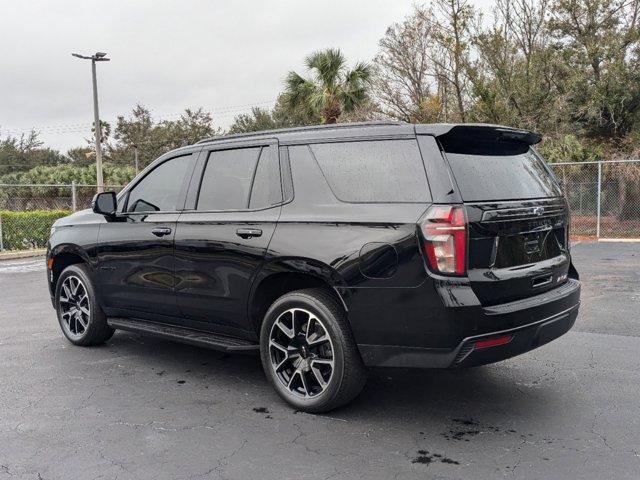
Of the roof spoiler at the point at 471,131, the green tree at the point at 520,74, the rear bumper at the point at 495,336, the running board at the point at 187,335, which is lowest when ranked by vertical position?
the running board at the point at 187,335

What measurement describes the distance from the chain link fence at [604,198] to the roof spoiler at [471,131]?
43.8 ft

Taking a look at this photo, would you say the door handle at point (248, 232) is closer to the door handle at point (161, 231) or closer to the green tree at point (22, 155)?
the door handle at point (161, 231)

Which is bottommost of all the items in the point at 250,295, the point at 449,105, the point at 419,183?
the point at 250,295

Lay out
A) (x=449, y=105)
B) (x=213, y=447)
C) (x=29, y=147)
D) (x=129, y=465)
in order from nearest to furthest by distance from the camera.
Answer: (x=129, y=465), (x=213, y=447), (x=449, y=105), (x=29, y=147)

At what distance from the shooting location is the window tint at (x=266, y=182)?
168 inches

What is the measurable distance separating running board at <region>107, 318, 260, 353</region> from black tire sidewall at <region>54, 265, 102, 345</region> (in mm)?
245

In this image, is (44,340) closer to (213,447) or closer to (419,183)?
(213,447)

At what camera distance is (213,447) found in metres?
3.51

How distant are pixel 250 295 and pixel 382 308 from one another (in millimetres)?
1078

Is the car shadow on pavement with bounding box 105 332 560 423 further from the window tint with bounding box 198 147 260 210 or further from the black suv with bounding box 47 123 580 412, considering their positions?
the window tint with bounding box 198 147 260 210

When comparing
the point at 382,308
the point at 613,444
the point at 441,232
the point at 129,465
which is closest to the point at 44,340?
the point at 129,465

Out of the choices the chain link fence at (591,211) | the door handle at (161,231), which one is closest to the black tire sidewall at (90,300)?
the door handle at (161,231)

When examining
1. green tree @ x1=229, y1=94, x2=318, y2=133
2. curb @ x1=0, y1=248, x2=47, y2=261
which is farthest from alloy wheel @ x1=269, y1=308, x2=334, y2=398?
green tree @ x1=229, y1=94, x2=318, y2=133

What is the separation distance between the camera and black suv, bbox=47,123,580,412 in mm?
3469
